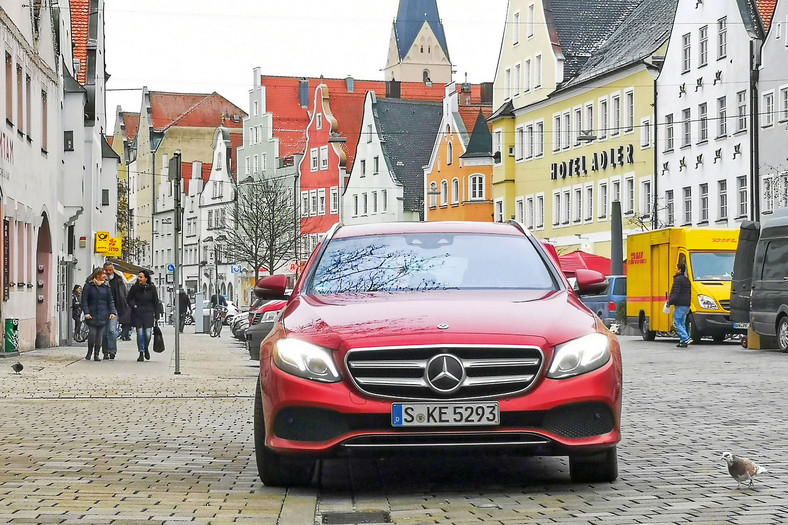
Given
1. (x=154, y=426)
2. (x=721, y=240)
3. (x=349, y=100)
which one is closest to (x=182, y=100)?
(x=349, y=100)

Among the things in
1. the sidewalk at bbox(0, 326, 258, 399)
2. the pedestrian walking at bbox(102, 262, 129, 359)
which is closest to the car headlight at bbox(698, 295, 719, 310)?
the sidewalk at bbox(0, 326, 258, 399)

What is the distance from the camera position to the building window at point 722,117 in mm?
55022

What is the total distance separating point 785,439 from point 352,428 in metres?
4.87

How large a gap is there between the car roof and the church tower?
13235cm

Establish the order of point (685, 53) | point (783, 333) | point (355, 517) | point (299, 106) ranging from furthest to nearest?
1. point (299, 106)
2. point (685, 53)
3. point (783, 333)
4. point (355, 517)

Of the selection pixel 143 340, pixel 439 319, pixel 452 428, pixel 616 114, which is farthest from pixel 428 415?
pixel 616 114

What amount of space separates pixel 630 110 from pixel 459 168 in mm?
22472

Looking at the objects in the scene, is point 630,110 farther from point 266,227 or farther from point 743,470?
point 743,470

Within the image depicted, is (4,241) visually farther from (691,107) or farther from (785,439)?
(691,107)

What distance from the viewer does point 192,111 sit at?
454 ft

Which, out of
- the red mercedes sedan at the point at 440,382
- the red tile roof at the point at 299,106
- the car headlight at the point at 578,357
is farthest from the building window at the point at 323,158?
the car headlight at the point at 578,357

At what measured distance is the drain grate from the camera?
24.7 ft

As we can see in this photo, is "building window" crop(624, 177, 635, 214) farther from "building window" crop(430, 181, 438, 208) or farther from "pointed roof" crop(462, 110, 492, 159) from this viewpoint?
"building window" crop(430, 181, 438, 208)

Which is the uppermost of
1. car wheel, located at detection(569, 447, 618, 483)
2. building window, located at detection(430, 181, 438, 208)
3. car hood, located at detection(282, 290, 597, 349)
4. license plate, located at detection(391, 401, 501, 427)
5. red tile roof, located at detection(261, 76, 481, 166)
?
red tile roof, located at detection(261, 76, 481, 166)
